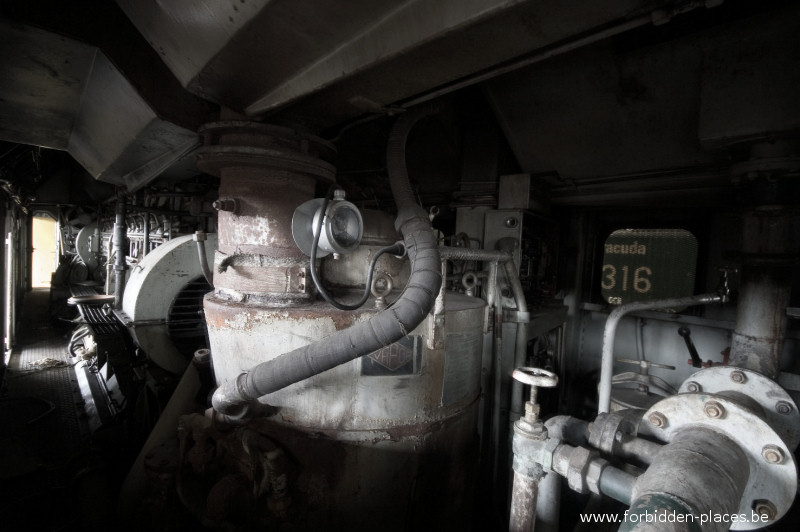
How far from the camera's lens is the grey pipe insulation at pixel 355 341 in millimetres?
1705

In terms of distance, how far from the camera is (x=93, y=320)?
4352 mm

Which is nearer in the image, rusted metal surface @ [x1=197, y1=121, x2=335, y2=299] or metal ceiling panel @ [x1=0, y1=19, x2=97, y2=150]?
metal ceiling panel @ [x1=0, y1=19, x2=97, y2=150]

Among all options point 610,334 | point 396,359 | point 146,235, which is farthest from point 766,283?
point 146,235

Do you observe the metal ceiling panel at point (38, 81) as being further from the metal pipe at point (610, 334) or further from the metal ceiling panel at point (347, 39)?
the metal pipe at point (610, 334)

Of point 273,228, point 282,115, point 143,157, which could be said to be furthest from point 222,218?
point 143,157

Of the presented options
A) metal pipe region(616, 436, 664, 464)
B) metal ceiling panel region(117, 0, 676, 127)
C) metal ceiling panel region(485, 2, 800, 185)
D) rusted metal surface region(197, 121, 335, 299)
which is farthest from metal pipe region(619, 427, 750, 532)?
metal ceiling panel region(485, 2, 800, 185)

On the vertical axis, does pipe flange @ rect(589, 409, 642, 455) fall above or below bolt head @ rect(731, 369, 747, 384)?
below

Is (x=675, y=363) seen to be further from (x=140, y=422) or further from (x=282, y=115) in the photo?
(x=140, y=422)

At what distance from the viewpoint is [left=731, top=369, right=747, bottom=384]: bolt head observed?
1.53 metres

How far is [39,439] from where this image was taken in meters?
3.77

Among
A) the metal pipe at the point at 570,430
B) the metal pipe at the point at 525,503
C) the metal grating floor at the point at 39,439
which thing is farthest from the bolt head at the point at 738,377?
the metal grating floor at the point at 39,439

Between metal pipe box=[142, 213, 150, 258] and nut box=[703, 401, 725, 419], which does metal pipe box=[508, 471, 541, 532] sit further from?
metal pipe box=[142, 213, 150, 258]

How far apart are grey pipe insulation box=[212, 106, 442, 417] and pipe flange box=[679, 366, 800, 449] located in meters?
1.29

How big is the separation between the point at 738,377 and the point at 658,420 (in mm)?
587
